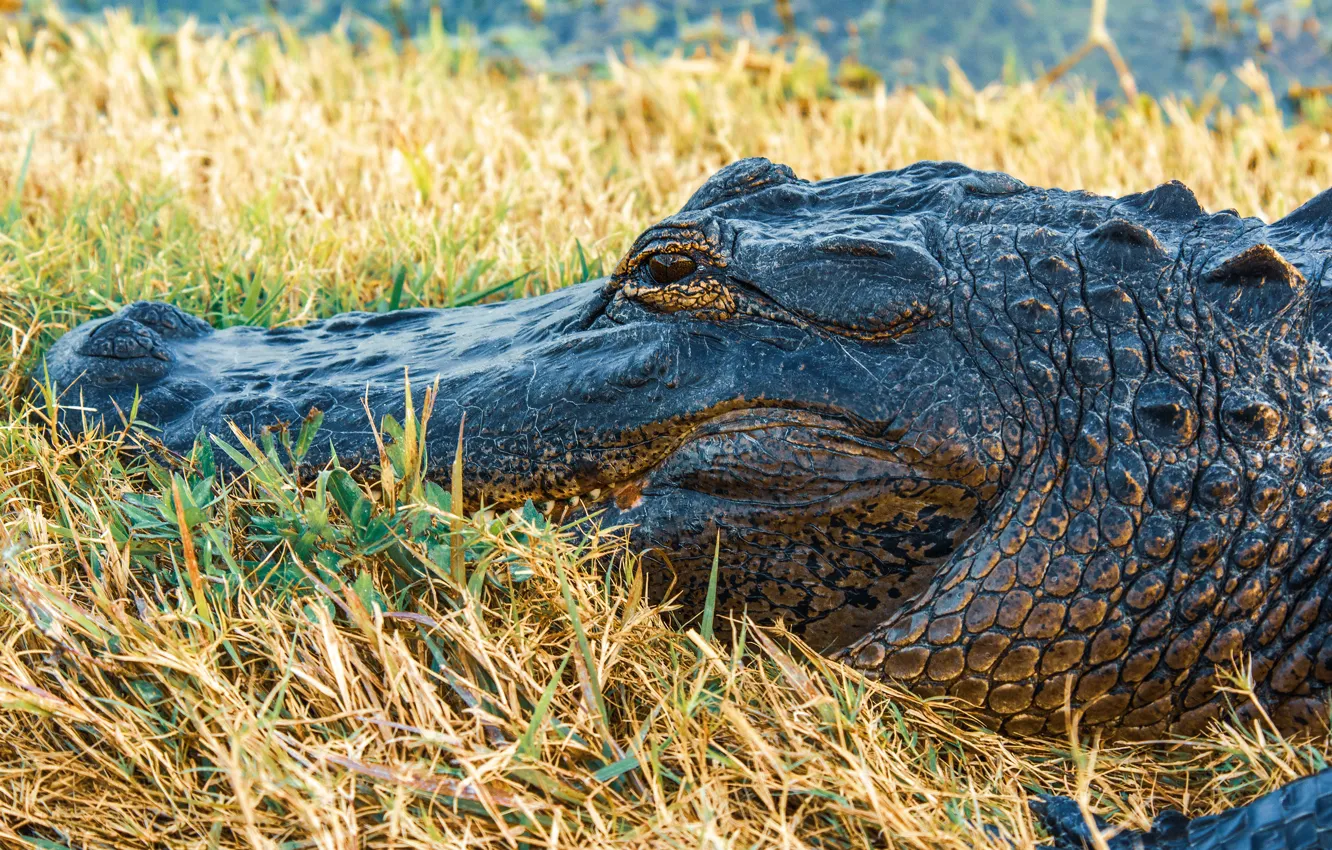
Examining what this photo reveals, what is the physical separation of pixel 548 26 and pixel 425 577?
7263mm

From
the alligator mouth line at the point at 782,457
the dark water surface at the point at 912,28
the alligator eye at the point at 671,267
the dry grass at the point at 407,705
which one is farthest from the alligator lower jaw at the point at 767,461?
the dark water surface at the point at 912,28

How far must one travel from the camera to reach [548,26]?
8.62 m

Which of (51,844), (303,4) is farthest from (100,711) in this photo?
(303,4)

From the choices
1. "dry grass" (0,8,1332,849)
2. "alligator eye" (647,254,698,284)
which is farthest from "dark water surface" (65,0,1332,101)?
"dry grass" (0,8,1332,849)

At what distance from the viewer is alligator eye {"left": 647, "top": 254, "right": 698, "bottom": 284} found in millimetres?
2250

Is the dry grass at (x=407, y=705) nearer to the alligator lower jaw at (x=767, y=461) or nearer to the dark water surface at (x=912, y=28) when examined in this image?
the alligator lower jaw at (x=767, y=461)

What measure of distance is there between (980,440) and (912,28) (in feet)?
24.4

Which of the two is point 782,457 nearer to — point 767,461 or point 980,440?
point 767,461

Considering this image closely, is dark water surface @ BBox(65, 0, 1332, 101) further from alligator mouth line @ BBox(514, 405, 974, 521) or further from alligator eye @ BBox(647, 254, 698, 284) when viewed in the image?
alligator mouth line @ BBox(514, 405, 974, 521)

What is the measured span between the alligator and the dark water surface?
5.94 meters

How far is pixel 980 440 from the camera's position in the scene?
6.82 feet

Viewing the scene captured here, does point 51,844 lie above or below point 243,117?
below

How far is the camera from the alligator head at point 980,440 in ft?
6.72

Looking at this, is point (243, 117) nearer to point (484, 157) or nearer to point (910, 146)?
point (484, 157)
